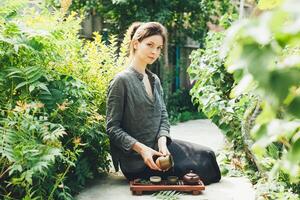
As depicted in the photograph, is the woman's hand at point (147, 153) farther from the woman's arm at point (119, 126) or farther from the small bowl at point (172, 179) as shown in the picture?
the small bowl at point (172, 179)

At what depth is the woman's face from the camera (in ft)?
11.8

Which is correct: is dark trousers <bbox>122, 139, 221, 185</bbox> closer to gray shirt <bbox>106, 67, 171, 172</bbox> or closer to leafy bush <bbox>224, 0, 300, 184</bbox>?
gray shirt <bbox>106, 67, 171, 172</bbox>

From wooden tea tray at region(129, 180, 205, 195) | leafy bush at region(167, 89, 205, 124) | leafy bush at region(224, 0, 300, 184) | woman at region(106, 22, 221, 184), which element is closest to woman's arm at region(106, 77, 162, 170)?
woman at region(106, 22, 221, 184)

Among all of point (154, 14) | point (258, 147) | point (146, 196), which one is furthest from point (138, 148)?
point (154, 14)

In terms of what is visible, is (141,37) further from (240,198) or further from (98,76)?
(240,198)

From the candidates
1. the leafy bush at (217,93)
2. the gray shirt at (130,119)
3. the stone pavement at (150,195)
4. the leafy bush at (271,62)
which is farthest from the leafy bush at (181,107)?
the leafy bush at (271,62)

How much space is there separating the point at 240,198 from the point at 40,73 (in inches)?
76.4

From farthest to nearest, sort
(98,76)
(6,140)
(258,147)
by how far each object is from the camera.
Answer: (98,76) < (6,140) < (258,147)

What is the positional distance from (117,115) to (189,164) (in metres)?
0.80

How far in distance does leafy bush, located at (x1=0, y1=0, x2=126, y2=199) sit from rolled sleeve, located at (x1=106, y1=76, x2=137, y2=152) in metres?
0.15

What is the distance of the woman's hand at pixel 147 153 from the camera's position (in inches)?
131

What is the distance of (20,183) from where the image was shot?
8.16 feet

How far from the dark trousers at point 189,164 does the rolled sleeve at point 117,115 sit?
301mm

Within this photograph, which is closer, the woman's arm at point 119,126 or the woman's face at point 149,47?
the woman's arm at point 119,126
